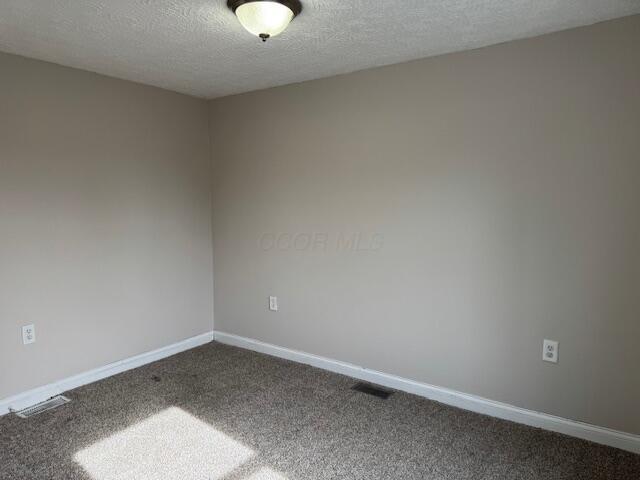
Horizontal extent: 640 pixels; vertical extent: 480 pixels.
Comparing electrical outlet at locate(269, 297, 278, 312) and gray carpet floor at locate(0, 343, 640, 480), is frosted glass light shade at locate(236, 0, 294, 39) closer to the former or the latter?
gray carpet floor at locate(0, 343, 640, 480)

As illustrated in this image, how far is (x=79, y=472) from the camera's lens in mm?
2086

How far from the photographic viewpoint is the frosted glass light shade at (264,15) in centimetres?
186

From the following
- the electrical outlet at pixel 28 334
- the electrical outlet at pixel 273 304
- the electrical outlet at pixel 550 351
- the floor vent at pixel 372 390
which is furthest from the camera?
the electrical outlet at pixel 273 304

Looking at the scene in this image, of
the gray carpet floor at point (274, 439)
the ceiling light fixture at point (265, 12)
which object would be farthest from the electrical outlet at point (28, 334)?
the ceiling light fixture at point (265, 12)

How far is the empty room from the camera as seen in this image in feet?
7.11

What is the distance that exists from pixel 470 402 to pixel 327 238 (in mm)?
1418

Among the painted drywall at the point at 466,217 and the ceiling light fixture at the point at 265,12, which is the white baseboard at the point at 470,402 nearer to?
the painted drywall at the point at 466,217

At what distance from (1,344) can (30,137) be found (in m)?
1.25

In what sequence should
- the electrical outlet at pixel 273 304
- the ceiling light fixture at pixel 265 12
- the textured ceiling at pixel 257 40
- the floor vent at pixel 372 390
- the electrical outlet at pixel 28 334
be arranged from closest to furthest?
the ceiling light fixture at pixel 265 12
the textured ceiling at pixel 257 40
the electrical outlet at pixel 28 334
the floor vent at pixel 372 390
the electrical outlet at pixel 273 304

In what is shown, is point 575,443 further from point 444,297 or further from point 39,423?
point 39,423

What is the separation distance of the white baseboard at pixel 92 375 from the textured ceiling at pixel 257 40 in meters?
2.04

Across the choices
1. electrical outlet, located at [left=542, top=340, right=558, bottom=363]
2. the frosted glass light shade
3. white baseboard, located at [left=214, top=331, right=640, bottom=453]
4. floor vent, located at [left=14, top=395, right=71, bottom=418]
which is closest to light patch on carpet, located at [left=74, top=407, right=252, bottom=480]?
floor vent, located at [left=14, top=395, right=71, bottom=418]

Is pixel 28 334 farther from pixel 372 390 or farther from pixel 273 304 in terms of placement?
pixel 372 390

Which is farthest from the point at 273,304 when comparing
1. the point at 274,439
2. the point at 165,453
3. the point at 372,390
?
the point at 165,453
